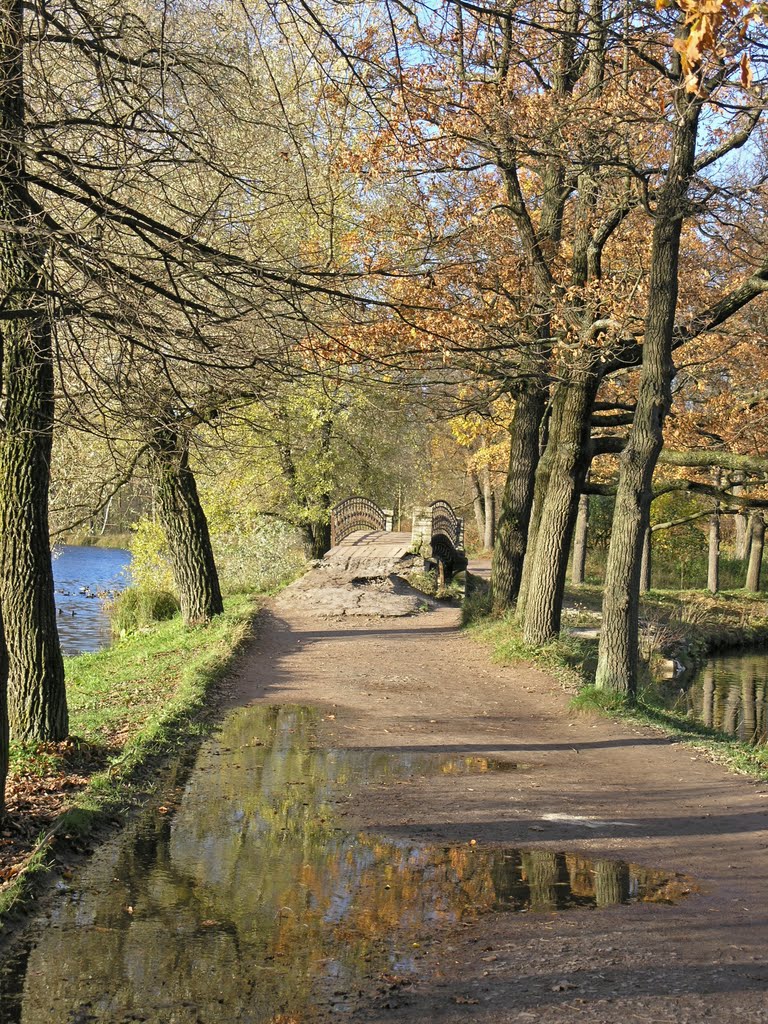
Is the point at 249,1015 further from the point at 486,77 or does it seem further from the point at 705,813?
the point at 486,77

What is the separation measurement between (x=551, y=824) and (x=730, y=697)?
42.5 ft

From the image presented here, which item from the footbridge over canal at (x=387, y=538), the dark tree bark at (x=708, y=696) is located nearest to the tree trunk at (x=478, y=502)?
the footbridge over canal at (x=387, y=538)

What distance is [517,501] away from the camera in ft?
61.2

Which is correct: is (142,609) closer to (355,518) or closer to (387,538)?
(387,538)

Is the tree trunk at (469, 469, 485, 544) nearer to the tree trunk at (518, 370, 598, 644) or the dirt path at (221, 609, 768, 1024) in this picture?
the tree trunk at (518, 370, 598, 644)

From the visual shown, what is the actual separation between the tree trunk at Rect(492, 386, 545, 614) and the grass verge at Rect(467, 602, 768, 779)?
782mm

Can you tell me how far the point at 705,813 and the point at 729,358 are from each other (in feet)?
46.9

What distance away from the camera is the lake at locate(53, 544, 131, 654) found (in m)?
25.7

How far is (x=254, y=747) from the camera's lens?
394 inches

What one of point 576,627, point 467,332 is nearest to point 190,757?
point 467,332

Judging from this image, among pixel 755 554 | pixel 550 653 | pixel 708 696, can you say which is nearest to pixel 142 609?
pixel 550 653

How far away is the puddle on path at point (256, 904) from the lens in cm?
480

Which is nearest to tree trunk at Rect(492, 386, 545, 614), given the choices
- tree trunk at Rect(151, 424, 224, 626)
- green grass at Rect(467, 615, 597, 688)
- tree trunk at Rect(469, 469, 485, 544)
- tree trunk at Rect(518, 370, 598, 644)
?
green grass at Rect(467, 615, 597, 688)

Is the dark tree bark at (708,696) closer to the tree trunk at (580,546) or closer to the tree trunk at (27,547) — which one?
the tree trunk at (580,546)
